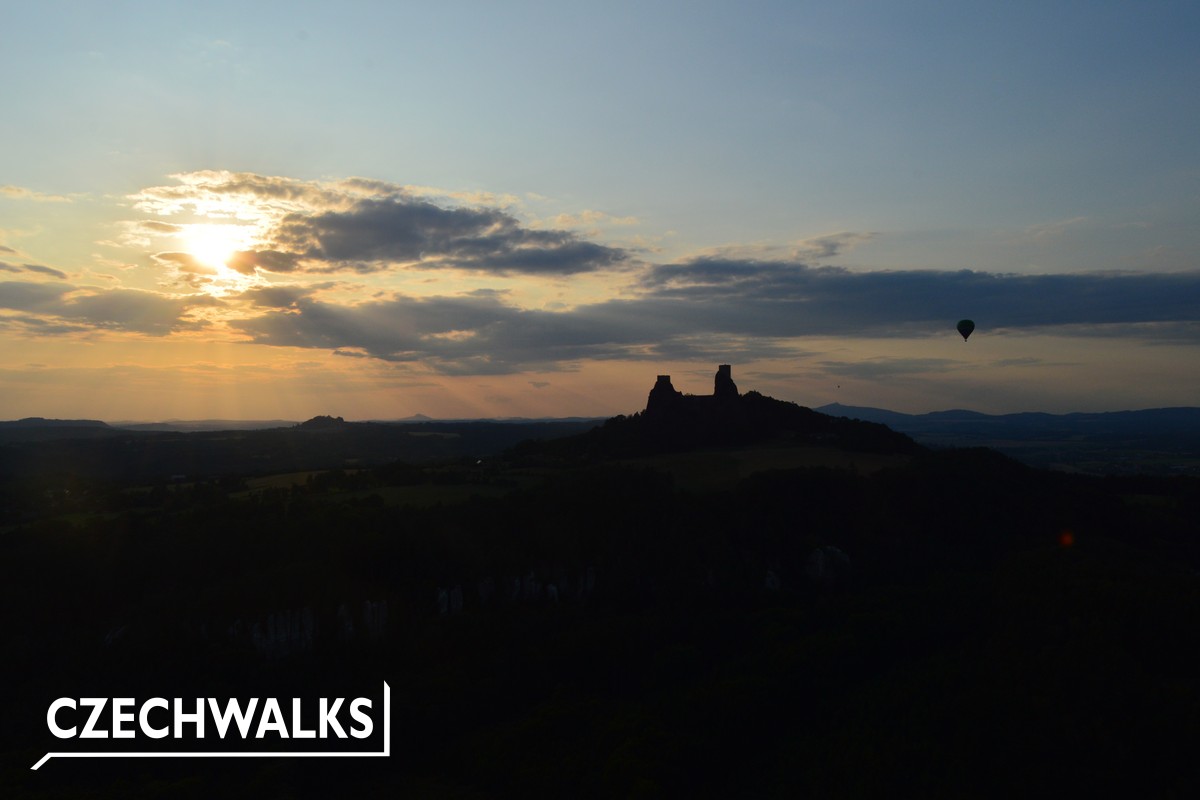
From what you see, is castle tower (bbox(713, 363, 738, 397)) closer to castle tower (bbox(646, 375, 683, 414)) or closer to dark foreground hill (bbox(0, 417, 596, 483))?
castle tower (bbox(646, 375, 683, 414))

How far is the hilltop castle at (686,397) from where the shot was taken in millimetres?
110375

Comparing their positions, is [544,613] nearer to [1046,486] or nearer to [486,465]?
[486,465]

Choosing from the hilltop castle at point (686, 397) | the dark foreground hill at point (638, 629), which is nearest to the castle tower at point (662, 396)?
the hilltop castle at point (686, 397)

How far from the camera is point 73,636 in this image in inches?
1921

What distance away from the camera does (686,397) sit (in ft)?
369

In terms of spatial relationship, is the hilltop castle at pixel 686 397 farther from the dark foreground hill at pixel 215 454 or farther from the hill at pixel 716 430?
the dark foreground hill at pixel 215 454

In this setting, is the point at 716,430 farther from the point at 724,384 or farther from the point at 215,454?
the point at 215,454

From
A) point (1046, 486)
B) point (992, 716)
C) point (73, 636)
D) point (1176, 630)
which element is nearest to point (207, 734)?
point (73, 636)

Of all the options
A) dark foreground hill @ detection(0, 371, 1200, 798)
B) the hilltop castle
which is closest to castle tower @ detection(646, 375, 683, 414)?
the hilltop castle

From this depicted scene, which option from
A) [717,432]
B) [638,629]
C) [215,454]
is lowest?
[638,629]

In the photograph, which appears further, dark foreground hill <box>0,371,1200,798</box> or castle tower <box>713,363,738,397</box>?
castle tower <box>713,363,738,397</box>

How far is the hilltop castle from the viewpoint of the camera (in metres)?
110

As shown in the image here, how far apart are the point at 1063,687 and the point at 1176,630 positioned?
24.4ft

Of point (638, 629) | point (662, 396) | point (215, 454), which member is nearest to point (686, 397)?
point (662, 396)
